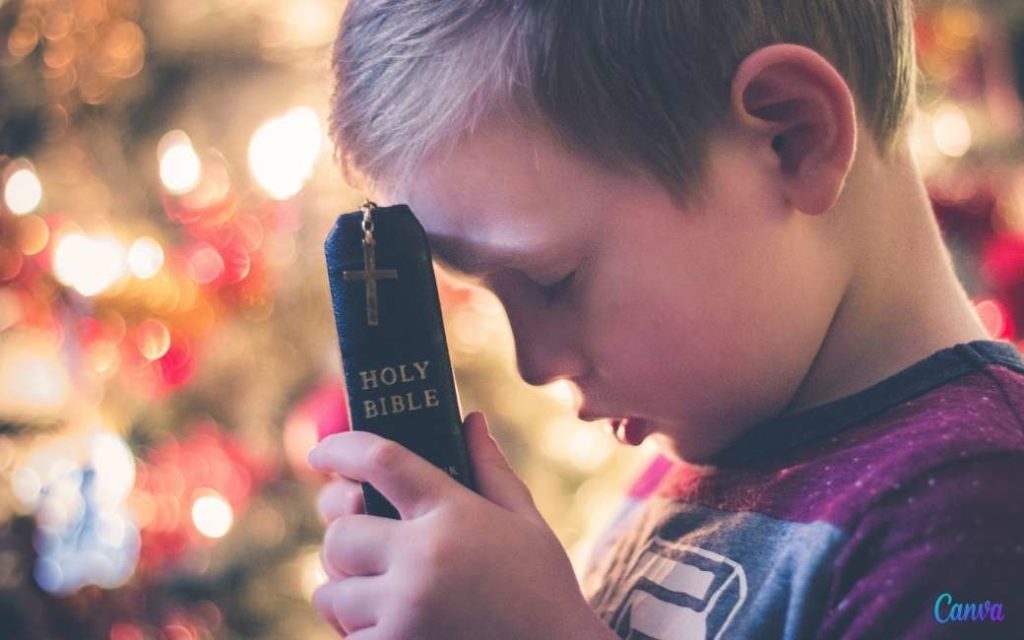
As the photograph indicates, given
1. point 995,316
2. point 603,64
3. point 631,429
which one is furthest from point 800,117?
point 995,316

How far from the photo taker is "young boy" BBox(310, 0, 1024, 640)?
413 mm

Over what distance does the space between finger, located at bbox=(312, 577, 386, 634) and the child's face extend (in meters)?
0.14

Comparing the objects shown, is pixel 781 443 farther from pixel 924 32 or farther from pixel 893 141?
pixel 924 32

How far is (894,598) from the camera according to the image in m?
0.38

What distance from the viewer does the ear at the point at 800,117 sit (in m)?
0.44

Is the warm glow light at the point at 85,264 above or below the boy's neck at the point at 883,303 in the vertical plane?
above

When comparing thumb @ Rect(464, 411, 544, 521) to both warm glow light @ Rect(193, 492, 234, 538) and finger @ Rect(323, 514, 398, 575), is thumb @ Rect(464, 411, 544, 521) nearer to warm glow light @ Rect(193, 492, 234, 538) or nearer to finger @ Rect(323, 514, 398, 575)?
finger @ Rect(323, 514, 398, 575)

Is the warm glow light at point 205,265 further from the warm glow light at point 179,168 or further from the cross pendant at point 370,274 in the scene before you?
the cross pendant at point 370,274

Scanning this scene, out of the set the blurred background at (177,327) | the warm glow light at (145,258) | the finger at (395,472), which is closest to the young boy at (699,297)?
the finger at (395,472)

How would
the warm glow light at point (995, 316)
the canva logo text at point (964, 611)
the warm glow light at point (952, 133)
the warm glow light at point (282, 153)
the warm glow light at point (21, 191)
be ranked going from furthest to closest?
the warm glow light at point (952, 133) → the warm glow light at point (995, 316) → the warm glow light at point (282, 153) → the warm glow light at point (21, 191) → the canva logo text at point (964, 611)

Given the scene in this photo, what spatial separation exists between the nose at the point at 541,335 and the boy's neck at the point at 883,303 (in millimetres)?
126

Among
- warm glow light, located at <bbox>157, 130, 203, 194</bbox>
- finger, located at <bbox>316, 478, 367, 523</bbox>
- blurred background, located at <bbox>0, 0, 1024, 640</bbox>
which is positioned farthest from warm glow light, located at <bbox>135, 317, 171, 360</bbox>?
finger, located at <bbox>316, 478, 367, 523</bbox>

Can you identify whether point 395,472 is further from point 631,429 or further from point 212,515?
point 212,515

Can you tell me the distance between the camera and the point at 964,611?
14.4 inches
